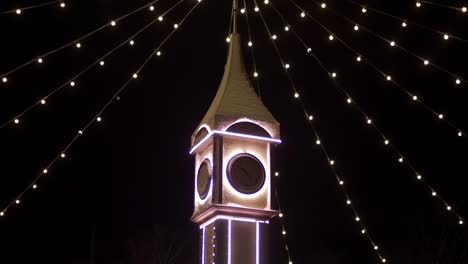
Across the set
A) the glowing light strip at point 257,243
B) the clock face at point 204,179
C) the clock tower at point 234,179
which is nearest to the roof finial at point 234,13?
the clock tower at point 234,179

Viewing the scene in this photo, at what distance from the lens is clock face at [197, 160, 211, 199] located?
8722mm

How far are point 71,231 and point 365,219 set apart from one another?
290 inches

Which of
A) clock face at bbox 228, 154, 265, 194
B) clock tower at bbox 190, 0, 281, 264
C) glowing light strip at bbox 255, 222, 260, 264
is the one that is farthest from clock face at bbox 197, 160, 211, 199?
glowing light strip at bbox 255, 222, 260, 264

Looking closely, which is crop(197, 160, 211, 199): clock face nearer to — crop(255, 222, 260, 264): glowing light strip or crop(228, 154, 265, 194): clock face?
crop(228, 154, 265, 194): clock face

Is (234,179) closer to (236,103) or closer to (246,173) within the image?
(246,173)

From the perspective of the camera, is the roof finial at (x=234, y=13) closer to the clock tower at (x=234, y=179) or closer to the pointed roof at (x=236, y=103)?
the pointed roof at (x=236, y=103)

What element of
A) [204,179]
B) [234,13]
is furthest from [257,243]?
[234,13]

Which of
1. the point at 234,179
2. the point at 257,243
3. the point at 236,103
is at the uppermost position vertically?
the point at 236,103

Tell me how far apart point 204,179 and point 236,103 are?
3.52 ft

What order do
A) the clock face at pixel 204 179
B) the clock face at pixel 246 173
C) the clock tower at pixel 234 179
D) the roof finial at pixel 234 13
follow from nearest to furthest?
the clock tower at pixel 234 179 → the clock face at pixel 246 173 → the clock face at pixel 204 179 → the roof finial at pixel 234 13

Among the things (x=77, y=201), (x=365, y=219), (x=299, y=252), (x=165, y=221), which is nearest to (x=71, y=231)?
(x=77, y=201)

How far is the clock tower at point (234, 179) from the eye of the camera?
27.7 ft

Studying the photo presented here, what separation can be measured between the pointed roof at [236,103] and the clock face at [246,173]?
481mm

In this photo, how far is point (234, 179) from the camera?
8.57 metres
